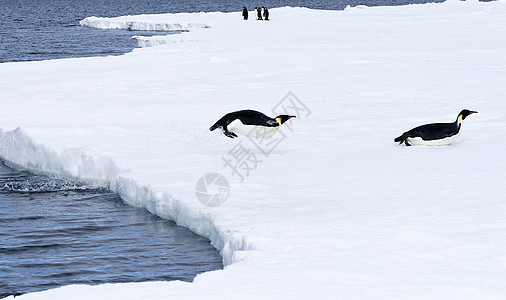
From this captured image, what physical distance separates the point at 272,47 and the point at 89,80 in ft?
28.3

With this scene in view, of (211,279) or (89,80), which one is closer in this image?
(211,279)

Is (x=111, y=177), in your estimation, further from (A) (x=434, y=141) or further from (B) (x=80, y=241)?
(A) (x=434, y=141)

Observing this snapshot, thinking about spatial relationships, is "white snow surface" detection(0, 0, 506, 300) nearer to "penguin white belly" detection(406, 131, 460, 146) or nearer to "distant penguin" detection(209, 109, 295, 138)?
"penguin white belly" detection(406, 131, 460, 146)

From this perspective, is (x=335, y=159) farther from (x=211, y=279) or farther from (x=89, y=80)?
(x=89, y=80)

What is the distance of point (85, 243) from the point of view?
8539 mm

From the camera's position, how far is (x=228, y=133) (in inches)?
421

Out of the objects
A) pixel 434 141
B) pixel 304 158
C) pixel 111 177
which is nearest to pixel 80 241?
pixel 111 177

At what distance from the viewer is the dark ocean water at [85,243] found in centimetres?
750

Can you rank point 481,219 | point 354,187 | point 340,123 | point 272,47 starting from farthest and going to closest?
point 272,47, point 340,123, point 354,187, point 481,219

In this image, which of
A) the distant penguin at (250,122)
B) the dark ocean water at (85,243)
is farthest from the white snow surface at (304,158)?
the distant penguin at (250,122)

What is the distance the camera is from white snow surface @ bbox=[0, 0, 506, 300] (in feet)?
19.7

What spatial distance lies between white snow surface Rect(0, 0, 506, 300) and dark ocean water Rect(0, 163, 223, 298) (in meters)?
0.24

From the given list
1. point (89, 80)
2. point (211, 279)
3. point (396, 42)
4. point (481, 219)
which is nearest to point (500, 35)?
point (396, 42)

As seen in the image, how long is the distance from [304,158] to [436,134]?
188 centimetres
